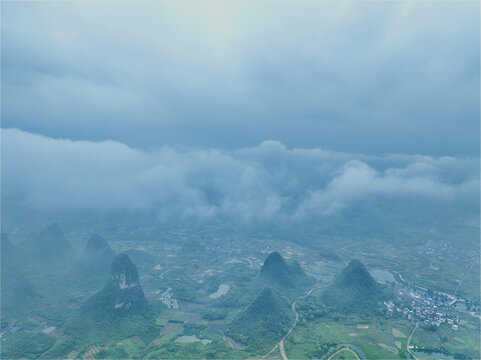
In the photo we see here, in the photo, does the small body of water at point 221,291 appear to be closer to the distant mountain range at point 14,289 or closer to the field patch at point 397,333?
the field patch at point 397,333

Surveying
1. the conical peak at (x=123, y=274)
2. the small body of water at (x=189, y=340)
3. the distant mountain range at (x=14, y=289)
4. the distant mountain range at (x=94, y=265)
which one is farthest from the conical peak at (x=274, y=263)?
the distant mountain range at (x=14, y=289)

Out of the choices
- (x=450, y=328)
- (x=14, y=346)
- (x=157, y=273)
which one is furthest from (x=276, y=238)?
(x=14, y=346)

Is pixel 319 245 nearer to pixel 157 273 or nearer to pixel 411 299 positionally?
pixel 411 299

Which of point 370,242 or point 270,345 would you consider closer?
point 270,345

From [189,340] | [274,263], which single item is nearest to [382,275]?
[274,263]

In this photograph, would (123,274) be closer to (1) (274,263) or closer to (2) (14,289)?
(2) (14,289)

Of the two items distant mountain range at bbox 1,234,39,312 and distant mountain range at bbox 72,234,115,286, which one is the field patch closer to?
distant mountain range at bbox 72,234,115,286

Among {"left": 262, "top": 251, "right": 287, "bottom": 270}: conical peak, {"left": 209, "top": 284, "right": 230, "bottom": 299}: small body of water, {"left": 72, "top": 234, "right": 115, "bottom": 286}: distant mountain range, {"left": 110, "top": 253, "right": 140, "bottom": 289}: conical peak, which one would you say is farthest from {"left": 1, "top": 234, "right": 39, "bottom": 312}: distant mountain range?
{"left": 262, "top": 251, "right": 287, "bottom": 270}: conical peak
